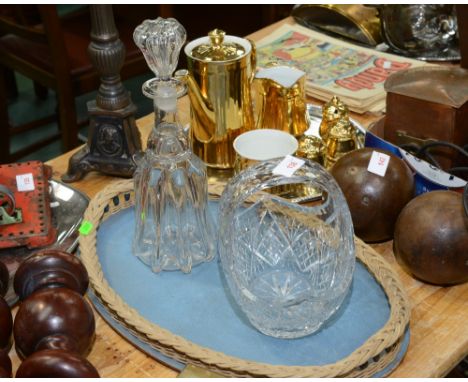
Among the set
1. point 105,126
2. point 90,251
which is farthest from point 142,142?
point 90,251

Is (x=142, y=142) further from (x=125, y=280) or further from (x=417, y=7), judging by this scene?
(x=417, y=7)

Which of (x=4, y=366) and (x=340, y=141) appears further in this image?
(x=340, y=141)

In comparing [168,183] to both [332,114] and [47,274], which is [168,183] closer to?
[47,274]

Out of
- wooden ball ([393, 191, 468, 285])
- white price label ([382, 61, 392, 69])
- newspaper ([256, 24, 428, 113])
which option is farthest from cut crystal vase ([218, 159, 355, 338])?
white price label ([382, 61, 392, 69])

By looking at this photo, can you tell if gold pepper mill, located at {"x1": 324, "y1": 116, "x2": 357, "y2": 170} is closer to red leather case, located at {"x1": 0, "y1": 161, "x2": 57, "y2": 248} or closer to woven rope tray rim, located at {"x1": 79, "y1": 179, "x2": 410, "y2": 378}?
woven rope tray rim, located at {"x1": 79, "y1": 179, "x2": 410, "y2": 378}

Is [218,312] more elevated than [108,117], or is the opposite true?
[108,117]

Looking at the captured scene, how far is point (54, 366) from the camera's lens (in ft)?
2.20

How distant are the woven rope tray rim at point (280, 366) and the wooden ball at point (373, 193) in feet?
0.13

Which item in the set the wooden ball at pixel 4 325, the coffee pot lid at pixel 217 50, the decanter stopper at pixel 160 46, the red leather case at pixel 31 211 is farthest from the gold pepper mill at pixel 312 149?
the wooden ball at pixel 4 325

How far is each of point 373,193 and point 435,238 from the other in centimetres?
11

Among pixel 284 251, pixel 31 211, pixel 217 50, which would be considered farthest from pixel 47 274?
pixel 217 50

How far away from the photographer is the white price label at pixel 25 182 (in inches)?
39.4

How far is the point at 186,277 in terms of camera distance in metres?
0.92

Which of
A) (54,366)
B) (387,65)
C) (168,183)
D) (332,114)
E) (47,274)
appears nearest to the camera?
(54,366)
